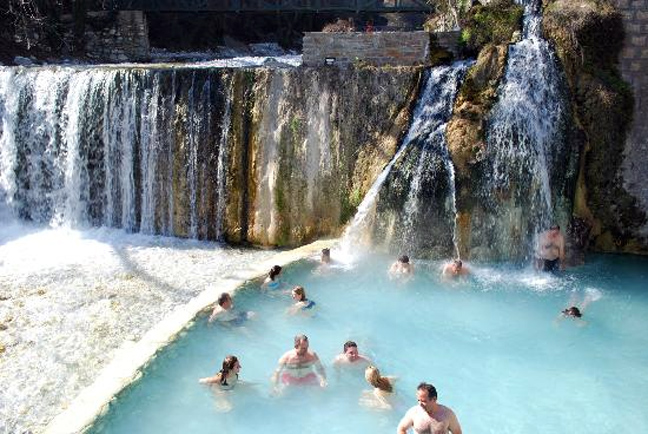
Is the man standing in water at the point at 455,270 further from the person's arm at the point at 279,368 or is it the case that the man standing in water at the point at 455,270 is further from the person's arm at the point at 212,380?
the person's arm at the point at 212,380

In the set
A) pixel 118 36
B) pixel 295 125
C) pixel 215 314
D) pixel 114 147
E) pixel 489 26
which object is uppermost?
pixel 489 26

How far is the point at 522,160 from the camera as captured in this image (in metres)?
9.95

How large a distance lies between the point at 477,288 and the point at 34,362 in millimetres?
5760

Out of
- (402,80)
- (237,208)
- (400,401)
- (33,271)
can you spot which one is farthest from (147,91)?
(400,401)

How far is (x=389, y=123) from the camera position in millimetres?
10703

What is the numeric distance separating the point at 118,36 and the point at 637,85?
1490 cm

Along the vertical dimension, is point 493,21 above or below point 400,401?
above

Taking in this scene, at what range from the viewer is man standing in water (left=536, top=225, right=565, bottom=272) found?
9.35 m

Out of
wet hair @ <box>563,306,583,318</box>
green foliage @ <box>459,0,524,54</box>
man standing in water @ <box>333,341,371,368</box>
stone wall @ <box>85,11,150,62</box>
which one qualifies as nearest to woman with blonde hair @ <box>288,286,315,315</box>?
man standing in water @ <box>333,341,371,368</box>

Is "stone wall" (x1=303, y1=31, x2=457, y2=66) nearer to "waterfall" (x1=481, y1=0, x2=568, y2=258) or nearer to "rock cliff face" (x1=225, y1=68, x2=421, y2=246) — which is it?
"rock cliff face" (x1=225, y1=68, x2=421, y2=246)

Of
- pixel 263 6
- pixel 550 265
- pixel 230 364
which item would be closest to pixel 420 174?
pixel 550 265

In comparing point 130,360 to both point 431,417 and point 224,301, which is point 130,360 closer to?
point 224,301

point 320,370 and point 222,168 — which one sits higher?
point 222,168

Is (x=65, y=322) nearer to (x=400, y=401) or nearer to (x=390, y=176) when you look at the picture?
(x=400, y=401)
